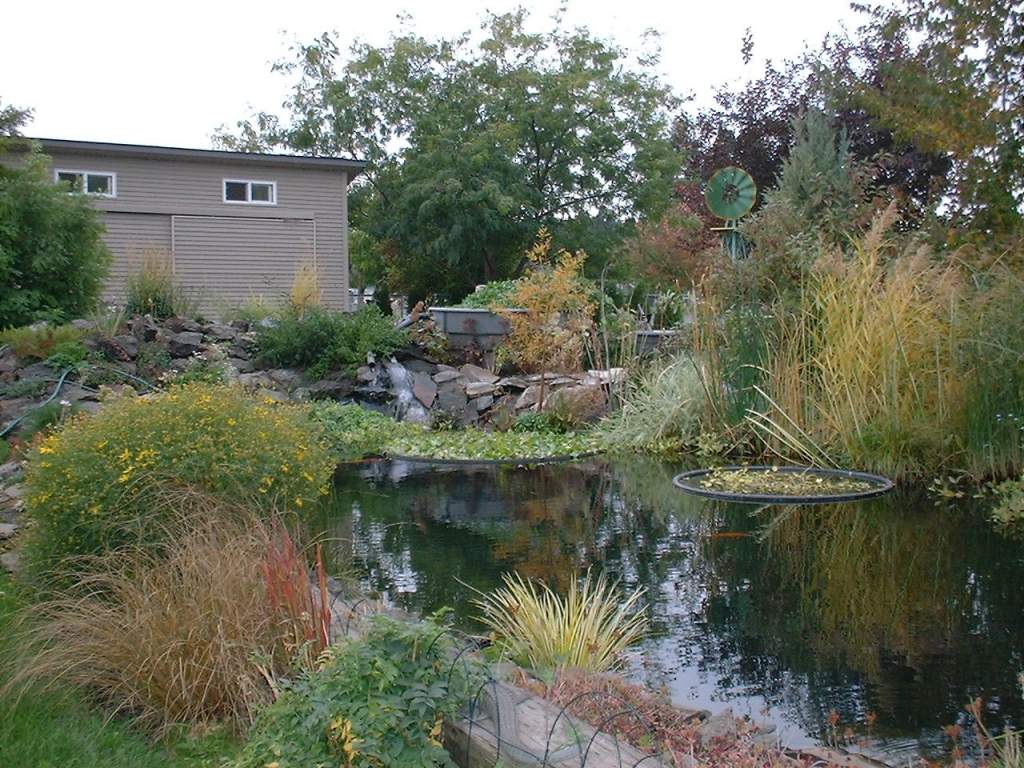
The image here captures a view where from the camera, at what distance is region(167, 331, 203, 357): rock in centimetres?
1239

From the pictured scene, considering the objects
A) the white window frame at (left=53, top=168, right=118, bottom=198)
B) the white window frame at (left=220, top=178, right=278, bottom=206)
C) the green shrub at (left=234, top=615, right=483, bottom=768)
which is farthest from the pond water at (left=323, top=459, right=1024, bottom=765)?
the white window frame at (left=220, top=178, right=278, bottom=206)

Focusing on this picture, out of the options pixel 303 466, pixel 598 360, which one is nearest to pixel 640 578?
pixel 303 466

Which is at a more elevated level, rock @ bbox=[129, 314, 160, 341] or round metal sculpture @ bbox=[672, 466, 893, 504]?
rock @ bbox=[129, 314, 160, 341]

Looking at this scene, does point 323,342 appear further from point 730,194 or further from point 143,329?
point 730,194

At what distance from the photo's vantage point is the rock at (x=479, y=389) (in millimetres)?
12203

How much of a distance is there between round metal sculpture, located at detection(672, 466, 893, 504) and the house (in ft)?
43.5

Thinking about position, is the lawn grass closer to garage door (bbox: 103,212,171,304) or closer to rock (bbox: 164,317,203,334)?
rock (bbox: 164,317,203,334)

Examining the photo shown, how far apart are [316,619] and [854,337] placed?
5987 mm

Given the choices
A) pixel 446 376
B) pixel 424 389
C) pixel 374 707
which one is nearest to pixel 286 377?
pixel 424 389

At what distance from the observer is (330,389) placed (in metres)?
12.2

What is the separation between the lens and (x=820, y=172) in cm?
1225

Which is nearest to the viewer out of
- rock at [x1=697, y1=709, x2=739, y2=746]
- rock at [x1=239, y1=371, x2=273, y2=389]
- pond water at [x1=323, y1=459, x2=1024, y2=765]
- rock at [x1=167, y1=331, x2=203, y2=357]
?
rock at [x1=697, y1=709, x2=739, y2=746]

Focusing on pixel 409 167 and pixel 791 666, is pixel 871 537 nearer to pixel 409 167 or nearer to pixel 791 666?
pixel 791 666

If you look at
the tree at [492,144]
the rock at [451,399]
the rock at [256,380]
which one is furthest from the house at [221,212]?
the rock at [451,399]
